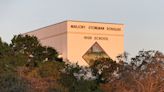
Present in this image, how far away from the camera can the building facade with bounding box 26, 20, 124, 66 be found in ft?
322

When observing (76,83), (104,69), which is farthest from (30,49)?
(76,83)

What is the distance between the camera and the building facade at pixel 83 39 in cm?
9812

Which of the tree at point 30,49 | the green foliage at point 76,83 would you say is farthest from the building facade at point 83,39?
the green foliage at point 76,83

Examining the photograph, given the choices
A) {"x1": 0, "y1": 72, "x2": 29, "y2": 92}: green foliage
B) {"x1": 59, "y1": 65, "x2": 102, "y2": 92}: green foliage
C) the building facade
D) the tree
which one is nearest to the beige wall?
the building facade

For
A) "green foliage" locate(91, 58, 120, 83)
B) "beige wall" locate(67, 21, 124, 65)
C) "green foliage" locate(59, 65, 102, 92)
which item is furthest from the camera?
"beige wall" locate(67, 21, 124, 65)

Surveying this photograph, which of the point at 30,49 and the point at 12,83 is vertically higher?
the point at 30,49

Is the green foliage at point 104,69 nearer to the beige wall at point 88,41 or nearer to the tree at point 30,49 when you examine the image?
the tree at point 30,49

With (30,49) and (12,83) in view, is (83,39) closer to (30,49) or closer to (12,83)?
(30,49)

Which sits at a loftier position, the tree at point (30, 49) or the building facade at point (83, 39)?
the building facade at point (83, 39)

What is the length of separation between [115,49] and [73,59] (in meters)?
9.02

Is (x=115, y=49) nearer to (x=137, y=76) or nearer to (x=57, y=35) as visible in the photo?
(x=57, y=35)

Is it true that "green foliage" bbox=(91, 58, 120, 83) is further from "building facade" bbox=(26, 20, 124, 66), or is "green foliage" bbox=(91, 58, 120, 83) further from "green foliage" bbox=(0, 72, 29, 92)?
"building facade" bbox=(26, 20, 124, 66)

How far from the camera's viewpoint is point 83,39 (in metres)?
101

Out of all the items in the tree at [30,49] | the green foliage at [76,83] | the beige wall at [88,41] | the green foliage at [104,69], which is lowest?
the green foliage at [76,83]
